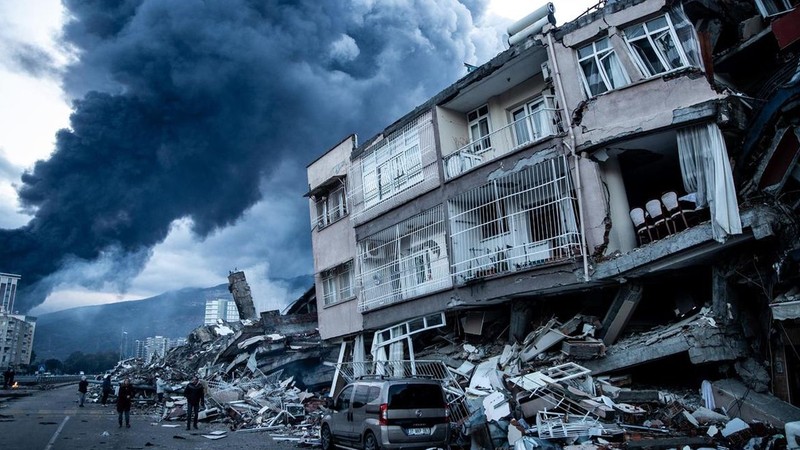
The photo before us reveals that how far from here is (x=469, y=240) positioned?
48.6ft

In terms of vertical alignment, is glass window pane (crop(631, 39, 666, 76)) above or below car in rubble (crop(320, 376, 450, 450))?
above

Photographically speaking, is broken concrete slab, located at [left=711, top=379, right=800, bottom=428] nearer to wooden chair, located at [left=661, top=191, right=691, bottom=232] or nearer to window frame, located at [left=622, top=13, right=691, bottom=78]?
wooden chair, located at [left=661, top=191, right=691, bottom=232]

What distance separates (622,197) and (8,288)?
590 feet

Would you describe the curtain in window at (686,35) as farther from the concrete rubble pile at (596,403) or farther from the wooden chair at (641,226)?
the concrete rubble pile at (596,403)

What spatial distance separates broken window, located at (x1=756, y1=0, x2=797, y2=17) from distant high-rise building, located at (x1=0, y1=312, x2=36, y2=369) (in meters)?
108

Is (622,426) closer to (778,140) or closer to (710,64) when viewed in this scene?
(778,140)

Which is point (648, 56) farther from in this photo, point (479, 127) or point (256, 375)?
point (256, 375)

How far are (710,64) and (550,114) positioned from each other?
397cm

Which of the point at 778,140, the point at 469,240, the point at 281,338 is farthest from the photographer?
the point at 281,338

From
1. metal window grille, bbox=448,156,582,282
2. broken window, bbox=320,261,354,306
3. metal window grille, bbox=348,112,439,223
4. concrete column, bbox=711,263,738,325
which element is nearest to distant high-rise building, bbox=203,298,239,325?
broken window, bbox=320,261,354,306

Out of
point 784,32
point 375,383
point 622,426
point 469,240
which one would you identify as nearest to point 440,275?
point 469,240

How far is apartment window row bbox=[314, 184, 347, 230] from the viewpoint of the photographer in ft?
68.6

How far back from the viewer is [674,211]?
36.2 feet

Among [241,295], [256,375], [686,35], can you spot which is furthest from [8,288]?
[686,35]
